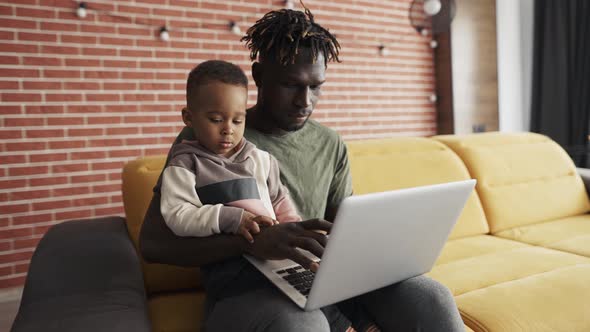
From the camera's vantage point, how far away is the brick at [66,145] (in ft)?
8.45

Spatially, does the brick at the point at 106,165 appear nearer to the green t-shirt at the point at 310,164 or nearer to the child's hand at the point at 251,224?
the green t-shirt at the point at 310,164

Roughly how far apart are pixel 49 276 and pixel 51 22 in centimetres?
175

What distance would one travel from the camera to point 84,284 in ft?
4.00

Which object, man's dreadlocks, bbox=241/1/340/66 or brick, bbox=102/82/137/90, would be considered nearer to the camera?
man's dreadlocks, bbox=241/1/340/66

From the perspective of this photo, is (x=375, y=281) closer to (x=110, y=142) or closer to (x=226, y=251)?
(x=226, y=251)

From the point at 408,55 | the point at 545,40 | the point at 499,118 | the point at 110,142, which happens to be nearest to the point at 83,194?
the point at 110,142

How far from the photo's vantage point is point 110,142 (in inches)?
107

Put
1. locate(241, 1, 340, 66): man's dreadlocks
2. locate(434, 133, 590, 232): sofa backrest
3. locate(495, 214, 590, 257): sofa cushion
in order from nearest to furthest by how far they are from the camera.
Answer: locate(241, 1, 340, 66): man's dreadlocks
locate(495, 214, 590, 257): sofa cushion
locate(434, 133, 590, 232): sofa backrest

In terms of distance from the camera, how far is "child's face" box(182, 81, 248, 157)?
1.15m

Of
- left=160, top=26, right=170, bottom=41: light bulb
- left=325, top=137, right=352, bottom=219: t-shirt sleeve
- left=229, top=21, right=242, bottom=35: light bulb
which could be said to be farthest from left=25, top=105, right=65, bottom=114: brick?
left=325, top=137, right=352, bottom=219: t-shirt sleeve

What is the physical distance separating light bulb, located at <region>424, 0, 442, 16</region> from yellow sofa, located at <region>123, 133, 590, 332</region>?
1.31 m

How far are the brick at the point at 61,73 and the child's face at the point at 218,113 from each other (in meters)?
1.71

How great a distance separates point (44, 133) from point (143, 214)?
1.33m

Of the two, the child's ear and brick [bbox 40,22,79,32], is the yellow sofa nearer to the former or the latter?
the child's ear
